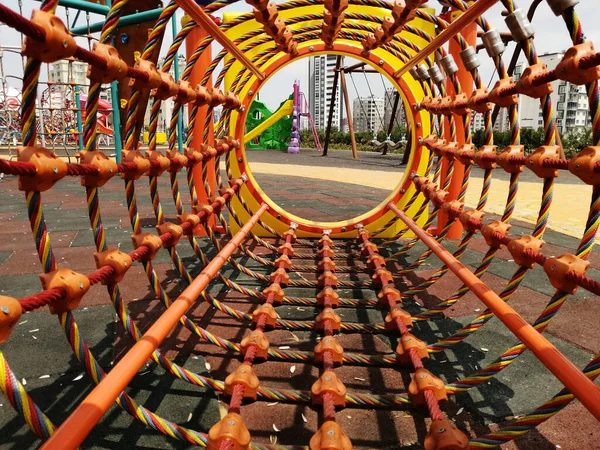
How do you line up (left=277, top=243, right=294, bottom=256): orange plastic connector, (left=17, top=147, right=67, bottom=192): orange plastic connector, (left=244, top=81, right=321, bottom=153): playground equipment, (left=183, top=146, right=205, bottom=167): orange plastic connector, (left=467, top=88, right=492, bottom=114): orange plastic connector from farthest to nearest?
(left=244, top=81, right=321, bottom=153): playground equipment
(left=277, top=243, right=294, bottom=256): orange plastic connector
(left=183, top=146, right=205, bottom=167): orange plastic connector
(left=467, top=88, right=492, bottom=114): orange plastic connector
(left=17, top=147, right=67, bottom=192): orange plastic connector

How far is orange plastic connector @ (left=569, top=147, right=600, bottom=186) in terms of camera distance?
2.75ft

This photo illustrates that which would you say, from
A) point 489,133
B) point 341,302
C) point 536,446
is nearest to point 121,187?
point 341,302

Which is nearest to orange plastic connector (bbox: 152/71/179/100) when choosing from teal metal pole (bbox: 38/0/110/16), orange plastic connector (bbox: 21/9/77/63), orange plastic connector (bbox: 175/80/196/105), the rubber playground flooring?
orange plastic connector (bbox: 175/80/196/105)

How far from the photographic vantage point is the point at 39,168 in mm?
734

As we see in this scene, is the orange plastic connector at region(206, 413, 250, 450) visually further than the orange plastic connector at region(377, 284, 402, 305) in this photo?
No

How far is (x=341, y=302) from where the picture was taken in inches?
72.5

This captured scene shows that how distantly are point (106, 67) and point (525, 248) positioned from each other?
102 centimetres

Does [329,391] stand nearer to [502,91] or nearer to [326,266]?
[502,91]

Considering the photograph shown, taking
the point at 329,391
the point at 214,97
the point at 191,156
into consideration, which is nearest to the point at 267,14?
the point at 214,97

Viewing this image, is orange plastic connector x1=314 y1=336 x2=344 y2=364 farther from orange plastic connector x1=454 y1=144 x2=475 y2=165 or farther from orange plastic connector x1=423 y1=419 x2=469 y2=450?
orange plastic connector x1=454 y1=144 x2=475 y2=165

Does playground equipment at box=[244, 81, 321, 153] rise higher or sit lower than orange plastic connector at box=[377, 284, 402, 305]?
higher

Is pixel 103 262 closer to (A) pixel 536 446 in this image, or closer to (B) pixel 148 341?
(B) pixel 148 341

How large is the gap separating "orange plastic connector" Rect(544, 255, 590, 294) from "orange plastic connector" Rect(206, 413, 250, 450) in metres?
0.71

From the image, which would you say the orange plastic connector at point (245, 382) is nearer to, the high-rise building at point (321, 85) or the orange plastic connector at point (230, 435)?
the orange plastic connector at point (230, 435)
